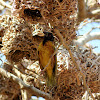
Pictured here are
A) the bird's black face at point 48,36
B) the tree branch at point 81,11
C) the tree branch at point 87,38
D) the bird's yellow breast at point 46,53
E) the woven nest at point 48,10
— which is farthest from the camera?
the tree branch at point 87,38

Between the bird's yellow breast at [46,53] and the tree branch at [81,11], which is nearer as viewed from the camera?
the bird's yellow breast at [46,53]

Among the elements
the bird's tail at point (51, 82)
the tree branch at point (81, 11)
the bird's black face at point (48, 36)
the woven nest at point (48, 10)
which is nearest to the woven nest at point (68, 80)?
the bird's tail at point (51, 82)

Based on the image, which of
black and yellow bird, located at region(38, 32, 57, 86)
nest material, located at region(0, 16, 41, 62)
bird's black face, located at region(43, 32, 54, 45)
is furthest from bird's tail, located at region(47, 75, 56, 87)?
bird's black face, located at region(43, 32, 54, 45)

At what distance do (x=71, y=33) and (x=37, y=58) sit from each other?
1.83ft

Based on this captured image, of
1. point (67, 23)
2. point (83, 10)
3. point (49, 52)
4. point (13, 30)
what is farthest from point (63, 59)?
point (83, 10)

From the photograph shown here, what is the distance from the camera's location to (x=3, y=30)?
6.79ft

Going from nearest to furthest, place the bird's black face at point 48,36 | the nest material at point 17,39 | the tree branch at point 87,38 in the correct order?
the nest material at point 17,39, the bird's black face at point 48,36, the tree branch at point 87,38

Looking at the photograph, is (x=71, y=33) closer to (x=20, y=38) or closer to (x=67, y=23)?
(x=67, y=23)

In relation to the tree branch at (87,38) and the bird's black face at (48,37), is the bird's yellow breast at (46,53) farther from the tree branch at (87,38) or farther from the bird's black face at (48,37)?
the tree branch at (87,38)

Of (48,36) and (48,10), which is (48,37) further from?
(48,10)

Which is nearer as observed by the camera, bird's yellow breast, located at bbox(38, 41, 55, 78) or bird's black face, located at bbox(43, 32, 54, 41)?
bird's black face, located at bbox(43, 32, 54, 41)

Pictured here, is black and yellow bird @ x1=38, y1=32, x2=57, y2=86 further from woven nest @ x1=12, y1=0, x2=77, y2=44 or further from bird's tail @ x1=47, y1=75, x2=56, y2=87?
woven nest @ x1=12, y1=0, x2=77, y2=44

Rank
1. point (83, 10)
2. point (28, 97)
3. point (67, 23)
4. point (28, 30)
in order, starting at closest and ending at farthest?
point (28, 97)
point (67, 23)
point (28, 30)
point (83, 10)

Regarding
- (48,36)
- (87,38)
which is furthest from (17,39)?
(87,38)
